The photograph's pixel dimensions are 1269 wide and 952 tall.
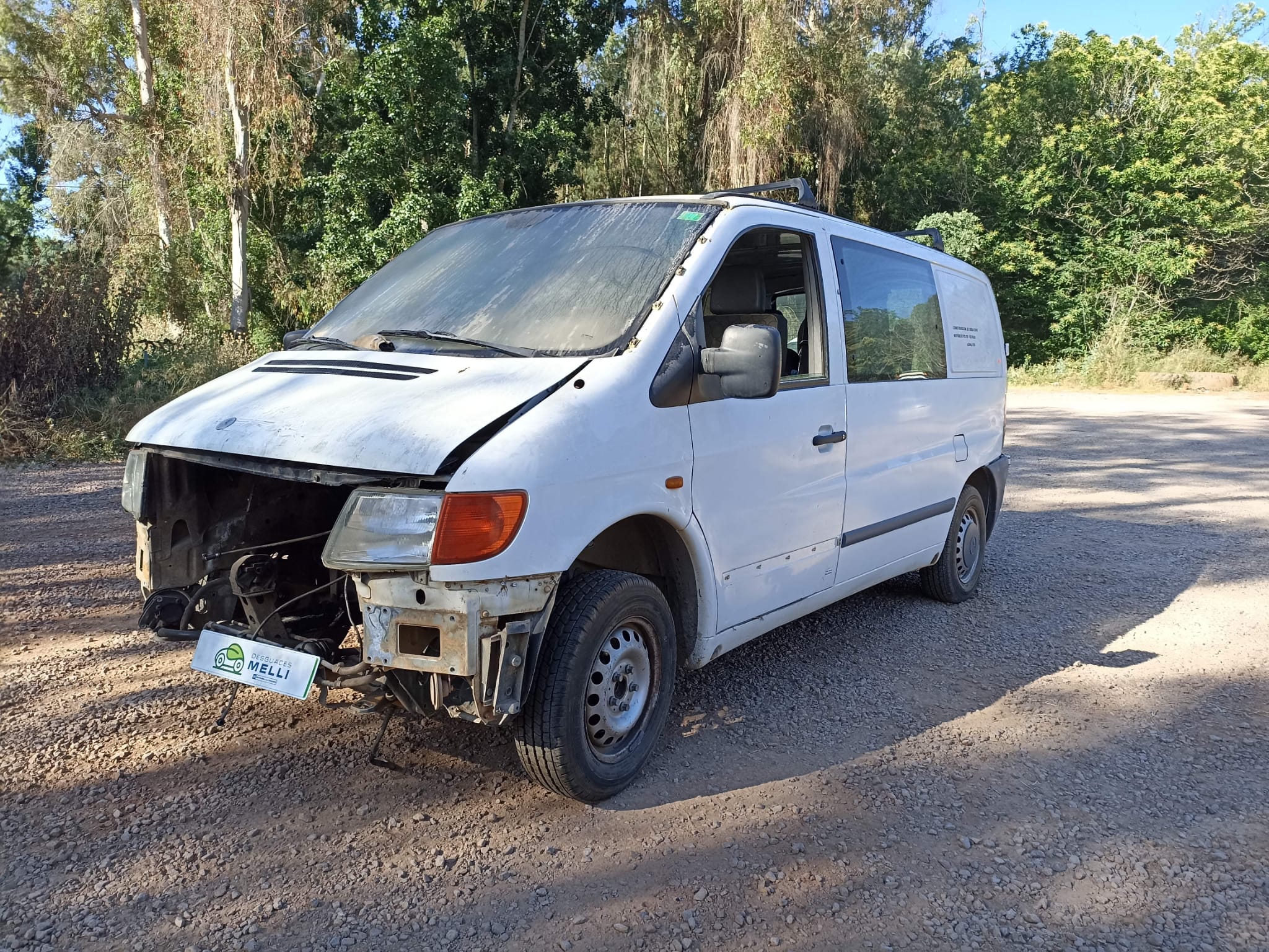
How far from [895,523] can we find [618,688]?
2.14m

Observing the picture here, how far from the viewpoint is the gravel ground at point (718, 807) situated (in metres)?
2.71

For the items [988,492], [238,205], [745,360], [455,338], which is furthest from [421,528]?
[238,205]

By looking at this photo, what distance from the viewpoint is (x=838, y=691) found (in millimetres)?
4441

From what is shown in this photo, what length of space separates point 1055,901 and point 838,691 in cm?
163

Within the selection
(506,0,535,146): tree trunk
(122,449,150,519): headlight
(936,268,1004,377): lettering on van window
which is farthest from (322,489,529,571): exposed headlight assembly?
(506,0,535,146): tree trunk

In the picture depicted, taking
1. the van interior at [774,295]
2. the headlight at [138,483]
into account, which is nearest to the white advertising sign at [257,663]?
the headlight at [138,483]

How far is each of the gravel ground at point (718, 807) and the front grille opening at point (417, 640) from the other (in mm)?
671

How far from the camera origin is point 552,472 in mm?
2908

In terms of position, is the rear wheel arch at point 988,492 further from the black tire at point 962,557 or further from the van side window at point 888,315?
the van side window at point 888,315

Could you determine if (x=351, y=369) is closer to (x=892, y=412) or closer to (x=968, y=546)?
(x=892, y=412)

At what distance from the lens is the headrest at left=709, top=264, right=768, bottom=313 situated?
401cm

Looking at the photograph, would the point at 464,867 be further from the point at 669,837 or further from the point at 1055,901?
the point at 1055,901

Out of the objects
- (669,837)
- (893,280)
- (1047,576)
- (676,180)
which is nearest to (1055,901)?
(669,837)

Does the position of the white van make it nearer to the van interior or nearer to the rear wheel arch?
the van interior
